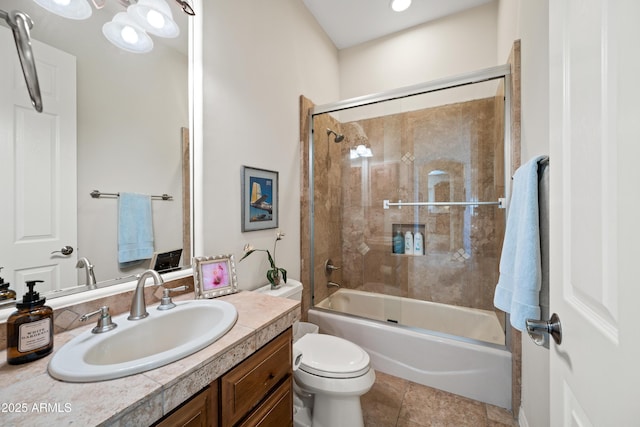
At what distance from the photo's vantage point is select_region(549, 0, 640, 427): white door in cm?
35

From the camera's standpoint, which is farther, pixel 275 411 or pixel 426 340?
pixel 426 340

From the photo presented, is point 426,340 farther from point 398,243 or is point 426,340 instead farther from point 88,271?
point 88,271

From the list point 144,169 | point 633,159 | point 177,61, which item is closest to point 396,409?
point 633,159

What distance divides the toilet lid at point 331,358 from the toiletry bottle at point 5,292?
1138mm

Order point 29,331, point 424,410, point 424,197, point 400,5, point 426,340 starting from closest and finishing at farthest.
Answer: point 29,331 → point 424,410 → point 426,340 → point 400,5 → point 424,197

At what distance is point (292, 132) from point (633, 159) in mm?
1876

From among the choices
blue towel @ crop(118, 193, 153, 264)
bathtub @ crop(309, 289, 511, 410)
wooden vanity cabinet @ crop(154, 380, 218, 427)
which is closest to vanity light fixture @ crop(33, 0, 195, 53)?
blue towel @ crop(118, 193, 153, 264)

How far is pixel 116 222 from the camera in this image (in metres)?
1.04

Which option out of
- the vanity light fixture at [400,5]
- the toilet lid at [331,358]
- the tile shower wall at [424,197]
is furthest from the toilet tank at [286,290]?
the vanity light fixture at [400,5]

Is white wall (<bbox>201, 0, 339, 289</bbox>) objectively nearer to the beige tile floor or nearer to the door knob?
the door knob

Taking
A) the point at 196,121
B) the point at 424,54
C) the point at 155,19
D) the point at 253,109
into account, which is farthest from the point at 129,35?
the point at 424,54

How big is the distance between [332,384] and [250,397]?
0.53m

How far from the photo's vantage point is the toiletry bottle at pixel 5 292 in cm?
77

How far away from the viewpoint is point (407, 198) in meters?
2.26
